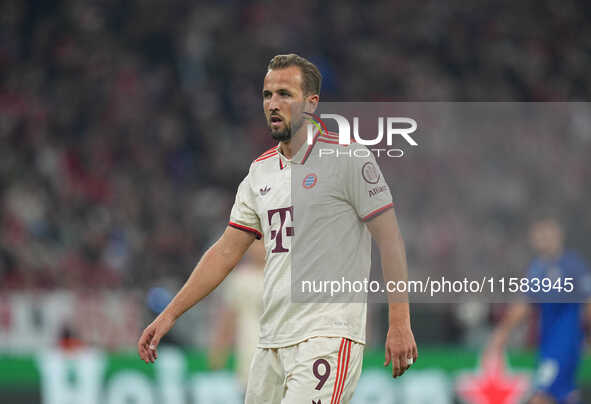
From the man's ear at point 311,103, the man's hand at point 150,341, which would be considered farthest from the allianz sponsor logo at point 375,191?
the man's hand at point 150,341

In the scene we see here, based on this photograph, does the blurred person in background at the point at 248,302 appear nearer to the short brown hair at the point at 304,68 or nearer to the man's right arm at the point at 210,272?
the man's right arm at the point at 210,272

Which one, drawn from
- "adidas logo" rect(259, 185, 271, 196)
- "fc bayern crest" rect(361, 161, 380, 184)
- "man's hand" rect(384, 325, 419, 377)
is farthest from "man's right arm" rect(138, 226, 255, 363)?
"man's hand" rect(384, 325, 419, 377)

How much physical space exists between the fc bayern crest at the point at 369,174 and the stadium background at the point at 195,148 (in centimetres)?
171

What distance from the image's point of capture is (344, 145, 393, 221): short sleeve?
4.39 metres

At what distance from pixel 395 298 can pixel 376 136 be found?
949mm

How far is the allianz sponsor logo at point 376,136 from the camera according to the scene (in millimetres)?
4645

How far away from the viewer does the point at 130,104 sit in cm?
Answer: 1697

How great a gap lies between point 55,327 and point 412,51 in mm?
9989

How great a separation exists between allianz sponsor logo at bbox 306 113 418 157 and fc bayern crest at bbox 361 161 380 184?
144 mm

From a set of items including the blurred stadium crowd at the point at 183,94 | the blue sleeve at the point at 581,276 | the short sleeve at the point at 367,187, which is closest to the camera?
the short sleeve at the point at 367,187

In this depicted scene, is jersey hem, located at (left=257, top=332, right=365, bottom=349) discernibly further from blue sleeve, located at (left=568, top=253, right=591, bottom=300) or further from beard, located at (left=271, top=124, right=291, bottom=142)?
blue sleeve, located at (left=568, top=253, right=591, bottom=300)

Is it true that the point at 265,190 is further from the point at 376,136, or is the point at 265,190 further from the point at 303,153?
the point at 376,136

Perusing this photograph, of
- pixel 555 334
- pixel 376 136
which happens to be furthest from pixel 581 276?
pixel 376 136

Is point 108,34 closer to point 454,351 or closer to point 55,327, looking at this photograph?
point 55,327
